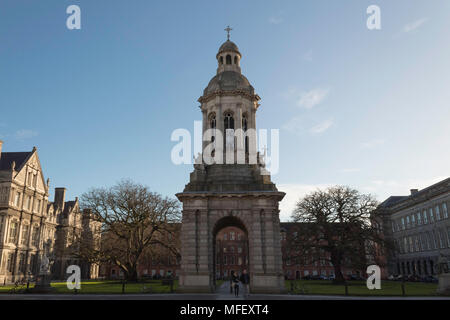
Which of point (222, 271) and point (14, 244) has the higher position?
point (14, 244)

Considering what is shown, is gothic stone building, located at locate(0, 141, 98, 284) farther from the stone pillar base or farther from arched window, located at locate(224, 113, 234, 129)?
the stone pillar base

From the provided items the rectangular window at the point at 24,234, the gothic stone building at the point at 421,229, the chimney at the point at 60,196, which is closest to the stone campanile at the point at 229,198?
the gothic stone building at the point at 421,229

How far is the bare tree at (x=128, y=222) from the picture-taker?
47531mm

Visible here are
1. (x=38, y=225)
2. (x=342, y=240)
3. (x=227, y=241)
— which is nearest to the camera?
(x=342, y=240)

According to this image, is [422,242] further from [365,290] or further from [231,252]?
[231,252]

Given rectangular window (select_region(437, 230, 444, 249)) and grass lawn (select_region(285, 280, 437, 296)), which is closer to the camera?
grass lawn (select_region(285, 280, 437, 296))

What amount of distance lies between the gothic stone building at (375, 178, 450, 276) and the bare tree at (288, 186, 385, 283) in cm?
431

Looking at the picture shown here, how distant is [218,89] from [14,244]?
46.4 metres

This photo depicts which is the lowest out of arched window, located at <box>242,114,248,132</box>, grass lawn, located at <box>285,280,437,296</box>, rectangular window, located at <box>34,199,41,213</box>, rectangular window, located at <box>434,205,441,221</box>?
grass lawn, located at <box>285,280,437,296</box>

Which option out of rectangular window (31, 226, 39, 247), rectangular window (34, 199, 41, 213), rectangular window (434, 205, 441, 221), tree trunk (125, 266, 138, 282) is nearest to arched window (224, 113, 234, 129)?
tree trunk (125, 266, 138, 282)

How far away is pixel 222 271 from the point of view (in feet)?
281

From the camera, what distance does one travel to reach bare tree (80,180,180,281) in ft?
156

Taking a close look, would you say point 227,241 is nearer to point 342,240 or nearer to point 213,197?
point 342,240
